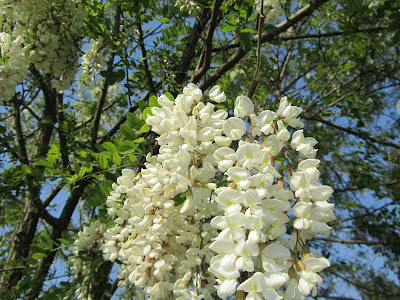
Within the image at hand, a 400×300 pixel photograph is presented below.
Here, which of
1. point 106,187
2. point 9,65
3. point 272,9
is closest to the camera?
point 106,187

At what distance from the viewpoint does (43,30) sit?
190 cm

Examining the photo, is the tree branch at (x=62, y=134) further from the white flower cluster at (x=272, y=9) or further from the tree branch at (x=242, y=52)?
the white flower cluster at (x=272, y=9)

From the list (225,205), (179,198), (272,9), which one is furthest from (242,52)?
(225,205)

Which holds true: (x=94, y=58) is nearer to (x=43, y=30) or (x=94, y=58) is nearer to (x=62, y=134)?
(x=43, y=30)

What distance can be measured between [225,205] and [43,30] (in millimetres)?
1737

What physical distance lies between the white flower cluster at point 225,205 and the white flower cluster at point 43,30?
1.11m

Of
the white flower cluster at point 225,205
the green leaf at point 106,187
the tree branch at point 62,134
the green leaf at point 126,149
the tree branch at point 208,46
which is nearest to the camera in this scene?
the white flower cluster at point 225,205

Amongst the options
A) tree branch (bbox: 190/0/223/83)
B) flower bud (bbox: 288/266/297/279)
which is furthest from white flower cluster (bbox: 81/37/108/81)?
flower bud (bbox: 288/266/297/279)

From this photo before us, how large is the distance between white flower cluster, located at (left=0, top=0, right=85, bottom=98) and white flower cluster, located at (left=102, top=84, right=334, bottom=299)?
1108 millimetres

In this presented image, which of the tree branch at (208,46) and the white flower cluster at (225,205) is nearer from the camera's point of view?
the white flower cluster at (225,205)

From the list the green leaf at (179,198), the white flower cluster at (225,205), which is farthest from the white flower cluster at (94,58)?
the green leaf at (179,198)

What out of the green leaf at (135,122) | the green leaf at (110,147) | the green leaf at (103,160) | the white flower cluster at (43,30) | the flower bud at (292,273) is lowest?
the flower bud at (292,273)

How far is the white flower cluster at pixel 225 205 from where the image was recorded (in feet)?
2.37

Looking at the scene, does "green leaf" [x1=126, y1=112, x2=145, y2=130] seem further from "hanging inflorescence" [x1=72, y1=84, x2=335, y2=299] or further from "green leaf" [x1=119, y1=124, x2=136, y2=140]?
"hanging inflorescence" [x1=72, y1=84, x2=335, y2=299]
